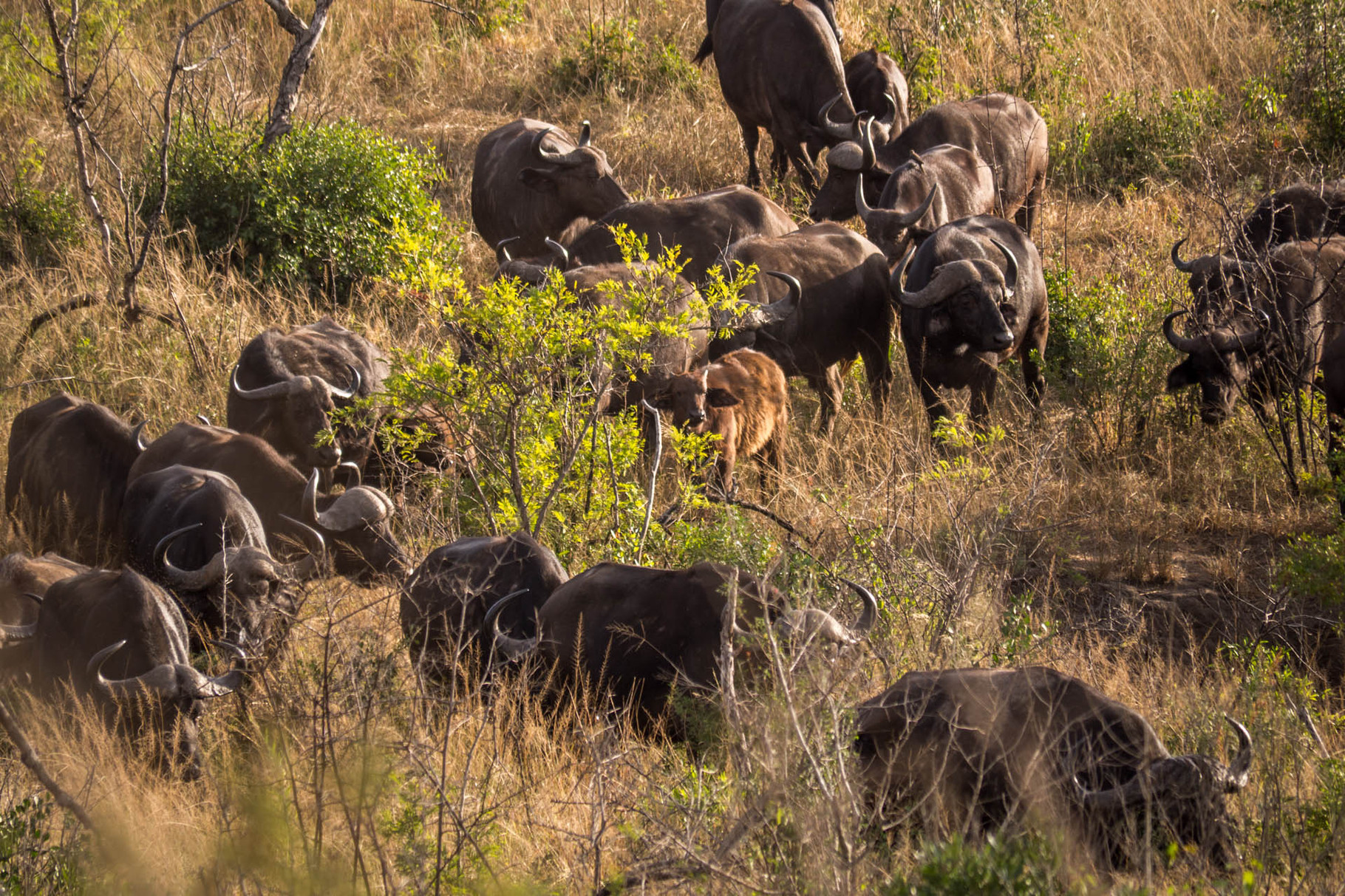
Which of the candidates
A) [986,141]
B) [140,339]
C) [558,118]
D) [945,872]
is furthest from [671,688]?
[558,118]

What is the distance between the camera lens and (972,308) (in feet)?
27.7

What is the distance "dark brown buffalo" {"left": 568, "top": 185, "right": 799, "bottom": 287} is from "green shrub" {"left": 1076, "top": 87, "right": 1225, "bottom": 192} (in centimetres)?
509

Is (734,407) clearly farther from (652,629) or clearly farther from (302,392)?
(652,629)

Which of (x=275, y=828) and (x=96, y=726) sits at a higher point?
(x=275, y=828)

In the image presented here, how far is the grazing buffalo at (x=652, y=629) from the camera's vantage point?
16.2ft

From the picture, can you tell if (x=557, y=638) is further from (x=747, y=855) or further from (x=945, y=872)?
(x=945, y=872)


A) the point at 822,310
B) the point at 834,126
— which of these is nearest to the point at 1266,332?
the point at 822,310

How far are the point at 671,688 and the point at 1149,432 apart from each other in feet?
17.8

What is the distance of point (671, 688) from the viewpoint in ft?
15.9

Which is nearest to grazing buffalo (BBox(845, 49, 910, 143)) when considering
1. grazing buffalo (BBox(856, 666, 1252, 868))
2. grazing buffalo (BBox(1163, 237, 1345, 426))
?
grazing buffalo (BBox(1163, 237, 1345, 426))

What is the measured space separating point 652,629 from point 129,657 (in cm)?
233

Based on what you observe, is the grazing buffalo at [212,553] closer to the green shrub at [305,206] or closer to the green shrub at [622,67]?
the green shrub at [305,206]

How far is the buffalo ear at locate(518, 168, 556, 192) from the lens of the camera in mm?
11586

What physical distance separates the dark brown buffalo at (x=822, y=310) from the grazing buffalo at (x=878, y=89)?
4.17 metres
